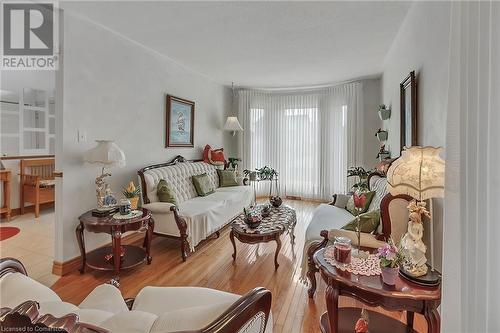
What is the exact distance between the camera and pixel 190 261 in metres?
2.90

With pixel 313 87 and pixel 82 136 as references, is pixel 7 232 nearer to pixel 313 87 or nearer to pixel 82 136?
pixel 82 136

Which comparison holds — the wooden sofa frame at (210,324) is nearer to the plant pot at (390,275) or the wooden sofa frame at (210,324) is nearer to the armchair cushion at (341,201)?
the plant pot at (390,275)

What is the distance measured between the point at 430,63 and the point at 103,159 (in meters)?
2.95

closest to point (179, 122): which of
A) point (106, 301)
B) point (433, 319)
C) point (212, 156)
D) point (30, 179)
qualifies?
point (212, 156)

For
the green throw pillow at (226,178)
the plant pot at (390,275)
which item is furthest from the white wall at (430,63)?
the green throw pillow at (226,178)

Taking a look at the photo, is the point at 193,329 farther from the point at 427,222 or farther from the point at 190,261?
the point at 190,261

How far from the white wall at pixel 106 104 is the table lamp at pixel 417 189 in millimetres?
2887

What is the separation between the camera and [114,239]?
2.45 meters

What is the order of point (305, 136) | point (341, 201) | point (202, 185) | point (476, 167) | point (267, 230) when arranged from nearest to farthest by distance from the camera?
point (476, 167) < point (267, 230) < point (341, 201) < point (202, 185) < point (305, 136)

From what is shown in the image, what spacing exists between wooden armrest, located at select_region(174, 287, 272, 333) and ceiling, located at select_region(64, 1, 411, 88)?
8.10 feet

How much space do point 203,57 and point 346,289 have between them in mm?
3587

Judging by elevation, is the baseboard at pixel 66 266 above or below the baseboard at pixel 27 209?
below

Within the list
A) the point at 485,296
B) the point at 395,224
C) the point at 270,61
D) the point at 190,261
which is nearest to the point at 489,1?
the point at 485,296

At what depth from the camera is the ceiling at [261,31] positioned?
96.4 inches
